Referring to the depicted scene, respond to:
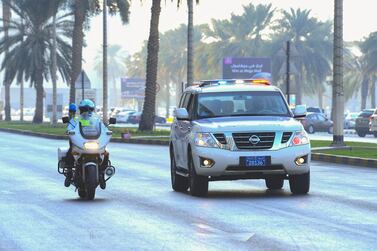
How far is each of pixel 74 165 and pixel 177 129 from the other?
2.41m

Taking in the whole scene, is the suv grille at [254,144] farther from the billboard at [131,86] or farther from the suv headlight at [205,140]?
the billboard at [131,86]

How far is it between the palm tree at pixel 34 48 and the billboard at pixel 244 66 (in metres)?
11.9

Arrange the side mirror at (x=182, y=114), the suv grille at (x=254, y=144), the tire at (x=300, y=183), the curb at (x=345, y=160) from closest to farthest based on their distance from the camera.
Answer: the suv grille at (x=254, y=144) → the tire at (x=300, y=183) → the side mirror at (x=182, y=114) → the curb at (x=345, y=160)

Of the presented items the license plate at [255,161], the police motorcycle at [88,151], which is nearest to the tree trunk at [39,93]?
the police motorcycle at [88,151]

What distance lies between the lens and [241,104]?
18453 mm

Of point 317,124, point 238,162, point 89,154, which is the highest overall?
point 89,154

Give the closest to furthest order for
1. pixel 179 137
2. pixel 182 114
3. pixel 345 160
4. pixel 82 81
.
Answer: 1. pixel 182 114
2. pixel 179 137
3. pixel 345 160
4. pixel 82 81

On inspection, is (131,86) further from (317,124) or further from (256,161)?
(256,161)

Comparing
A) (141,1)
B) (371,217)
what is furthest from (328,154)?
(141,1)

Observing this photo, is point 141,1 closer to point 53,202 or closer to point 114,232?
point 53,202

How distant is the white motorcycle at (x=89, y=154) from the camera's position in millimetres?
16625

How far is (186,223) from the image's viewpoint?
43.7 ft

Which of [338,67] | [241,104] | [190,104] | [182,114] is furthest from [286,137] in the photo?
[338,67]

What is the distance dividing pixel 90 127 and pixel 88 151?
43 centimetres
